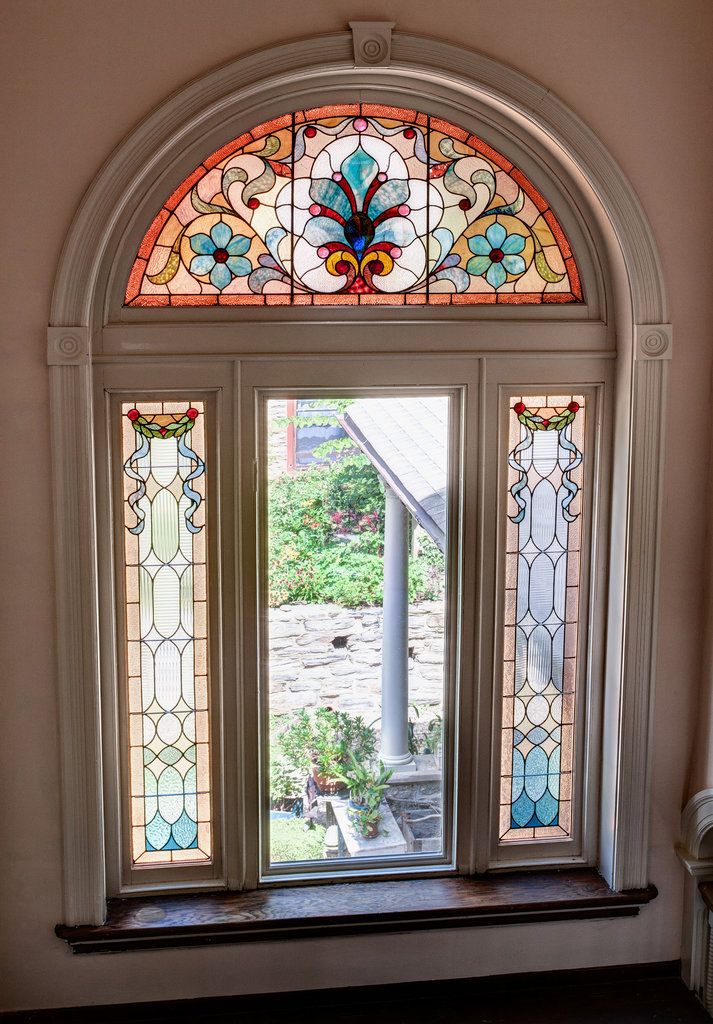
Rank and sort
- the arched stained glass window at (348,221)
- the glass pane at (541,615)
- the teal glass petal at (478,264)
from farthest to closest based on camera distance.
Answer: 1. the glass pane at (541,615)
2. the teal glass petal at (478,264)
3. the arched stained glass window at (348,221)

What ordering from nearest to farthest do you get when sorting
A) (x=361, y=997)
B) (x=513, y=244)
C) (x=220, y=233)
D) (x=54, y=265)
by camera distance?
(x=54, y=265)
(x=220, y=233)
(x=513, y=244)
(x=361, y=997)

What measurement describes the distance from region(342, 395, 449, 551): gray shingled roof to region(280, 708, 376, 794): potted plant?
29.0 inches

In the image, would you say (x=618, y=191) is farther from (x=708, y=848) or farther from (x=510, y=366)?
(x=708, y=848)

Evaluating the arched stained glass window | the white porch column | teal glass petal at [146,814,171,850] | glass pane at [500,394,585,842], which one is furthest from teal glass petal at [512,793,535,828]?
Result: the arched stained glass window

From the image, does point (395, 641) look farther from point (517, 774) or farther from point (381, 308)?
point (381, 308)

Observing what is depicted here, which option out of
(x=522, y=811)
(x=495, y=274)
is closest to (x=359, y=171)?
(x=495, y=274)

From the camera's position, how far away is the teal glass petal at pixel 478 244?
11.1 ft

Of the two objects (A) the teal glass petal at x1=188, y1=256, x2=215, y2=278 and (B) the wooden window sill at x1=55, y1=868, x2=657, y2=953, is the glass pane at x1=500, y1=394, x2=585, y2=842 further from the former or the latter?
(A) the teal glass petal at x1=188, y1=256, x2=215, y2=278

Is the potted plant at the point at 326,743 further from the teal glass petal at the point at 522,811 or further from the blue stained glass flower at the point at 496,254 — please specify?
the blue stained glass flower at the point at 496,254

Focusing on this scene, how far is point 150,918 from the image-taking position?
3381 mm

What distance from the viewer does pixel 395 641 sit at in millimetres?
3570

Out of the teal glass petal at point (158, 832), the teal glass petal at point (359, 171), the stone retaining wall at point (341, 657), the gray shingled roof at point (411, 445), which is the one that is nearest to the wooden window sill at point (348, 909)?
the teal glass petal at point (158, 832)

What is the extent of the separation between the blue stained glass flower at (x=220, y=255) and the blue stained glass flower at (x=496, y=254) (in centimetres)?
75

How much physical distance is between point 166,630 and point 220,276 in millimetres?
1180
